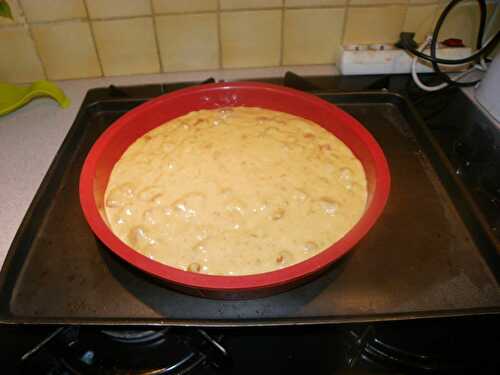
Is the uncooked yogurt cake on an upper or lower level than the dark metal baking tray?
upper

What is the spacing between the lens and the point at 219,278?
581mm

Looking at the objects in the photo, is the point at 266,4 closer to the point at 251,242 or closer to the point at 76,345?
the point at 251,242

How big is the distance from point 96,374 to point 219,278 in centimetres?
28

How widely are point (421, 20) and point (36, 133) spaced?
1113 millimetres

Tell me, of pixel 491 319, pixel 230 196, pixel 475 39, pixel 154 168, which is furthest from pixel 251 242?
pixel 475 39

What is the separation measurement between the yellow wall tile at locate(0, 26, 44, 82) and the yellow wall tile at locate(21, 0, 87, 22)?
2.1 inches

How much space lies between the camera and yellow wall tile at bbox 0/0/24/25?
3.40ft

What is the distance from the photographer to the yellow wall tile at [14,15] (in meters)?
1.04

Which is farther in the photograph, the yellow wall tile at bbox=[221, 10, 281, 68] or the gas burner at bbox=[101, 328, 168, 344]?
the yellow wall tile at bbox=[221, 10, 281, 68]

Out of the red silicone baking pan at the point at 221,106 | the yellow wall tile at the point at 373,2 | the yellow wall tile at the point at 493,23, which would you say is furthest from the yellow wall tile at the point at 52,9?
the yellow wall tile at the point at 493,23

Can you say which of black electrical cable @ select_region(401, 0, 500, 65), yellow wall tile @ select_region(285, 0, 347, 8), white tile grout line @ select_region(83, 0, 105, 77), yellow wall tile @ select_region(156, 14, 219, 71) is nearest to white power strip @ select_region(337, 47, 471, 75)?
black electrical cable @ select_region(401, 0, 500, 65)

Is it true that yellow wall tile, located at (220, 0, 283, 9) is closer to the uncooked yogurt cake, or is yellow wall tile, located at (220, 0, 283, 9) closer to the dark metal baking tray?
the uncooked yogurt cake

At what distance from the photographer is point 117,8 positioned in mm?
1070

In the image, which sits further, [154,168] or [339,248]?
[154,168]
